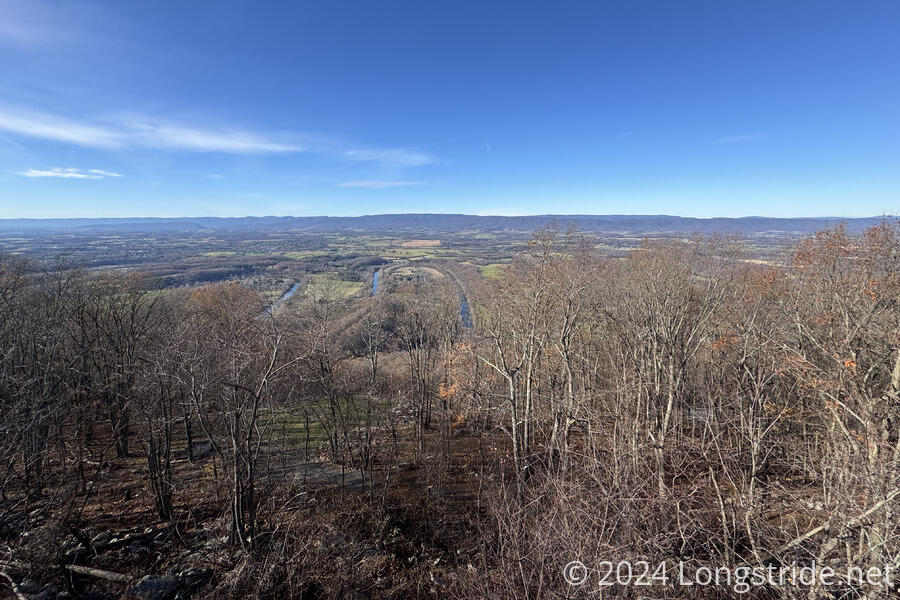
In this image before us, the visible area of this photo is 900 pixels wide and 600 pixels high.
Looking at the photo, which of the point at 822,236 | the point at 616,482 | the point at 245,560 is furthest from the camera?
the point at 822,236

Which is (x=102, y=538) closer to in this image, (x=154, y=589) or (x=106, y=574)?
(x=106, y=574)

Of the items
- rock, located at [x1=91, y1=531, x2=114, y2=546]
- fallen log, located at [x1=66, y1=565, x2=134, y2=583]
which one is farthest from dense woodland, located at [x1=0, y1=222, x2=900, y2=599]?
rock, located at [x1=91, y1=531, x2=114, y2=546]

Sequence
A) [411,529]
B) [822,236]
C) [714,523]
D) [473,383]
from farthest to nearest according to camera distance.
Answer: [473,383] < [822,236] < [411,529] < [714,523]

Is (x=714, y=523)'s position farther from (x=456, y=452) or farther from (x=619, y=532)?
(x=456, y=452)

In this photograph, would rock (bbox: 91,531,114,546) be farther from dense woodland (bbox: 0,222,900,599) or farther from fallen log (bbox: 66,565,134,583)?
fallen log (bbox: 66,565,134,583)

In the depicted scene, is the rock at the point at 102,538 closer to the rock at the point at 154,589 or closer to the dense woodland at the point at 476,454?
the dense woodland at the point at 476,454

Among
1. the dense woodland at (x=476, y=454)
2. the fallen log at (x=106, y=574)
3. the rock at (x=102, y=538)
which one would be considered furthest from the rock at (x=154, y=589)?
the rock at (x=102, y=538)

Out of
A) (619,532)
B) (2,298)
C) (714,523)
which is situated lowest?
(714,523)

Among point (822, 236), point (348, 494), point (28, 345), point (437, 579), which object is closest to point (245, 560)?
point (437, 579)
